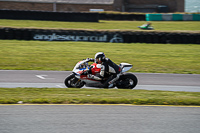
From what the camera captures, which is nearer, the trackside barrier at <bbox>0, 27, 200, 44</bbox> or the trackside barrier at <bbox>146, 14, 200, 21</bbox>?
the trackside barrier at <bbox>0, 27, 200, 44</bbox>

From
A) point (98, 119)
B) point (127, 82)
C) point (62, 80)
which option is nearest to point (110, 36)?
point (62, 80)

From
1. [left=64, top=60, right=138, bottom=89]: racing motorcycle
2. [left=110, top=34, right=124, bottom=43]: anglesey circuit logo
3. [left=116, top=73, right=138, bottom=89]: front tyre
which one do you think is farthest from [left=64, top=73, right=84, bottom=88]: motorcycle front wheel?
[left=110, top=34, right=124, bottom=43]: anglesey circuit logo

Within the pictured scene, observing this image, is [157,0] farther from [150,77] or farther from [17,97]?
[17,97]

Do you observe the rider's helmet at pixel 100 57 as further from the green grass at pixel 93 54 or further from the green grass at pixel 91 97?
the green grass at pixel 93 54

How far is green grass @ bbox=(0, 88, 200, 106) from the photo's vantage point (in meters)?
8.22

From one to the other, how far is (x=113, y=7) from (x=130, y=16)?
13412 mm

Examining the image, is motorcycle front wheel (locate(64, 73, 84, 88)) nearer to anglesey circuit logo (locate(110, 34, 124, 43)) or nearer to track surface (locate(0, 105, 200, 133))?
track surface (locate(0, 105, 200, 133))

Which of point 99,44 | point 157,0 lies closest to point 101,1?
point 157,0

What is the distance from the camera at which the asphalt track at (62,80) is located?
38.5ft

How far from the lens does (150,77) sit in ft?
45.3

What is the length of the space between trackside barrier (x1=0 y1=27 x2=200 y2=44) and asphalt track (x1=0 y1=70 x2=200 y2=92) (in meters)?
9.59

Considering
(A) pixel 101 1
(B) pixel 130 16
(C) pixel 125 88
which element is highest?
(A) pixel 101 1

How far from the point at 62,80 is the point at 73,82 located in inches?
66.0

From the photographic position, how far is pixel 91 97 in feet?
28.5
